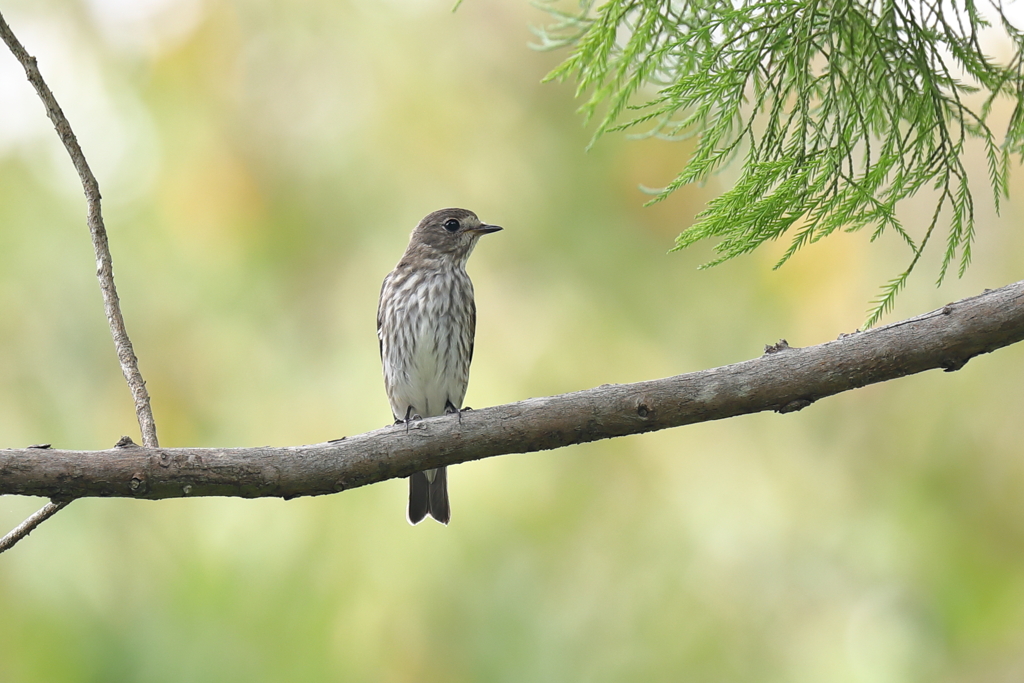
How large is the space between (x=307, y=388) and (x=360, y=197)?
165 centimetres

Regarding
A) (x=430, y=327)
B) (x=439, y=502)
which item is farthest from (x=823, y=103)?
(x=439, y=502)

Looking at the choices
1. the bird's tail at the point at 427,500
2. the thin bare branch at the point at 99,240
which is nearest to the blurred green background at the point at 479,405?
the bird's tail at the point at 427,500

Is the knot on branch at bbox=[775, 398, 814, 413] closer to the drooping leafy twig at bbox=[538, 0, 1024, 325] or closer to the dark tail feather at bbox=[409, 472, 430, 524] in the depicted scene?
the drooping leafy twig at bbox=[538, 0, 1024, 325]

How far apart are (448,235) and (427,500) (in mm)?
1360

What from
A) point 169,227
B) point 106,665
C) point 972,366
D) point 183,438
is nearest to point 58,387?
point 183,438

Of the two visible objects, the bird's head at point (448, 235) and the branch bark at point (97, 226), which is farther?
the bird's head at point (448, 235)

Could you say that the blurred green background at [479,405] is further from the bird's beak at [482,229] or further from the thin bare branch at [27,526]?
the thin bare branch at [27,526]

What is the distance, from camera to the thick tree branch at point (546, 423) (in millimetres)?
2361

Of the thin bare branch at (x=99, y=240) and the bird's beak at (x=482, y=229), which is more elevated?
the bird's beak at (x=482, y=229)

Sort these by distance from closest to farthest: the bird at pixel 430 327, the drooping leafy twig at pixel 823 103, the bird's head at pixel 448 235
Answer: the drooping leafy twig at pixel 823 103
the bird at pixel 430 327
the bird's head at pixel 448 235

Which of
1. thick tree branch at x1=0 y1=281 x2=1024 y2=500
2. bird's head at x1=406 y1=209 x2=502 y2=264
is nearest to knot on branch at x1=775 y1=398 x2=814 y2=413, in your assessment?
thick tree branch at x1=0 y1=281 x2=1024 y2=500

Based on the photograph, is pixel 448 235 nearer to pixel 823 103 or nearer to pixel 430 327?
pixel 430 327

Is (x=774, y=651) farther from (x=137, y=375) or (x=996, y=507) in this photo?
(x=137, y=375)

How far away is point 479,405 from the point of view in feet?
19.6
